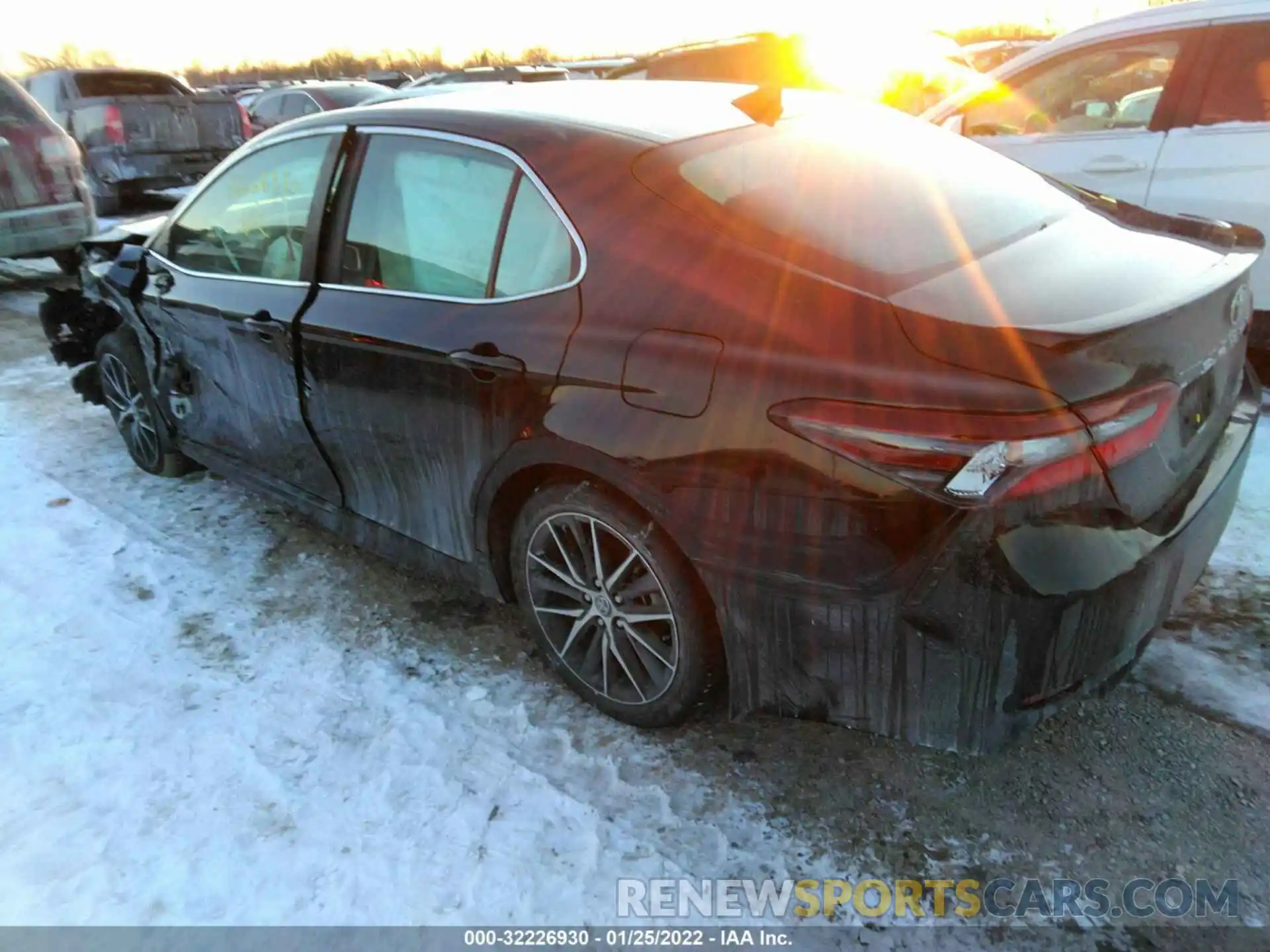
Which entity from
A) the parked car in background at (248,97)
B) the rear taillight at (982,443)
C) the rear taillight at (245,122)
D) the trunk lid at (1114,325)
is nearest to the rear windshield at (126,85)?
the rear taillight at (245,122)

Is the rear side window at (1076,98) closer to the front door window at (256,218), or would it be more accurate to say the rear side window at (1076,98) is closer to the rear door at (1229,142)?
the rear door at (1229,142)

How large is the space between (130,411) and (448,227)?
247 cm

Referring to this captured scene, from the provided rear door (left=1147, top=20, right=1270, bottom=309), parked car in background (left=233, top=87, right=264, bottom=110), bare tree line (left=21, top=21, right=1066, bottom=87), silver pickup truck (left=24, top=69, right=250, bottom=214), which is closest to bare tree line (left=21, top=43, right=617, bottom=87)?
bare tree line (left=21, top=21, right=1066, bottom=87)

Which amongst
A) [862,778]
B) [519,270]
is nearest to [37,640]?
[519,270]

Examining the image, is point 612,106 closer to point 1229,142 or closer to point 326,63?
point 1229,142

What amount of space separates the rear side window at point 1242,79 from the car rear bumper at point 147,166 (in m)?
9.76

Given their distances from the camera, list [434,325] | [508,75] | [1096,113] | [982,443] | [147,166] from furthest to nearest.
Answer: [147,166] → [508,75] → [1096,113] → [434,325] → [982,443]

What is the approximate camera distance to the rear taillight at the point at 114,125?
1052cm

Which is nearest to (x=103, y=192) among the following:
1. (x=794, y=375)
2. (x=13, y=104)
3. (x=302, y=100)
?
(x=302, y=100)

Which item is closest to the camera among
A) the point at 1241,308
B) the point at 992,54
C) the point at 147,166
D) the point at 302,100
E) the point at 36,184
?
the point at 1241,308

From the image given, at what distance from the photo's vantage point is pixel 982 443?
5.87 feet

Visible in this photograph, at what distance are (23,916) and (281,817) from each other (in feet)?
1.94

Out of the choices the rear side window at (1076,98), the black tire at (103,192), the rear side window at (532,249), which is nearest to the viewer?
the rear side window at (532,249)

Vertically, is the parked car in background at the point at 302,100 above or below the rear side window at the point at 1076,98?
below
